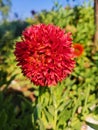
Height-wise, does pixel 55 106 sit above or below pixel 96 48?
above

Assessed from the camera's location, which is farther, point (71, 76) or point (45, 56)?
point (71, 76)

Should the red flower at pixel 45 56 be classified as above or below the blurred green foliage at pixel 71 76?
above

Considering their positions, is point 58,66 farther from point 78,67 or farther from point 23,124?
point 78,67

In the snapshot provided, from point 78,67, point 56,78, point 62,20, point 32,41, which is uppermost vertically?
point 32,41

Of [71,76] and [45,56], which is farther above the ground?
[45,56]

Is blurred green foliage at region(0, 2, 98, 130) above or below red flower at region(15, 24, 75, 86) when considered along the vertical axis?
below

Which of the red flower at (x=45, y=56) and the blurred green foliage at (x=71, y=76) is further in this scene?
→ the blurred green foliage at (x=71, y=76)

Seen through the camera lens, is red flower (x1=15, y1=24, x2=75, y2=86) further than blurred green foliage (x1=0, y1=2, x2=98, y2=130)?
No

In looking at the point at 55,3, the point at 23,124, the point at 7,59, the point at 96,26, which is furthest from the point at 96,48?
the point at 23,124
